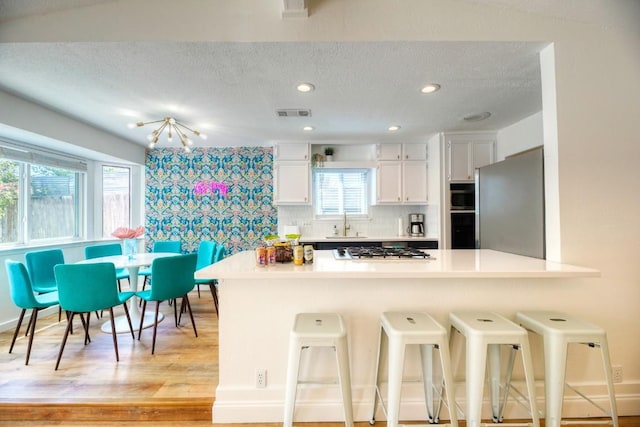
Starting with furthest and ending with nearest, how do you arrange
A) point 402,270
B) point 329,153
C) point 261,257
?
1. point 329,153
2. point 261,257
3. point 402,270

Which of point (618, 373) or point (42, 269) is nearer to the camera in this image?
point (618, 373)

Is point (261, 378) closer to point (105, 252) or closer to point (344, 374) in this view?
point (344, 374)

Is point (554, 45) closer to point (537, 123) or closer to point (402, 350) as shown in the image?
point (537, 123)

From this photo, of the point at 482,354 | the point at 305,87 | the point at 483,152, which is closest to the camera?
the point at 482,354

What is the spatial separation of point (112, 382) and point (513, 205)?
3.10 meters

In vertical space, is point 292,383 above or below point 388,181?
below

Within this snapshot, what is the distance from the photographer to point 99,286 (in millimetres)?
2309

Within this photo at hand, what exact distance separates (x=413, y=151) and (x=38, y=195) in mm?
4851

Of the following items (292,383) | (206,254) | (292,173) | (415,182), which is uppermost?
(292,173)

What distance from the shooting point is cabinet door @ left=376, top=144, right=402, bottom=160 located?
417cm

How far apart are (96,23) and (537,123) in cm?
384

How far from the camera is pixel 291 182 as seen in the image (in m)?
4.14

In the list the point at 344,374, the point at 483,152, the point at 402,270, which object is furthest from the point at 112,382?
the point at 483,152

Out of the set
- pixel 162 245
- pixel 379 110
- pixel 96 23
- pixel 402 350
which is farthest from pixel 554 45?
pixel 162 245
